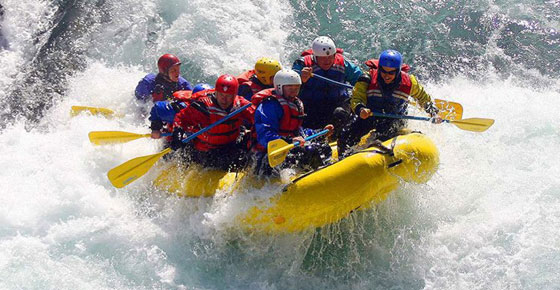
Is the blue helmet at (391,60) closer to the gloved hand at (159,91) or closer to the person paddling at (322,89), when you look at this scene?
the person paddling at (322,89)

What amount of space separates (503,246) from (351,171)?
78.0 inches

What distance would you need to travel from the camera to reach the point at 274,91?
5.86 m

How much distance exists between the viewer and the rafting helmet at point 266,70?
6836 millimetres

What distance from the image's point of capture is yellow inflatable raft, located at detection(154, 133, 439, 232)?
18.1 feet

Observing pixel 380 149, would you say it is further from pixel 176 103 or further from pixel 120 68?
pixel 120 68

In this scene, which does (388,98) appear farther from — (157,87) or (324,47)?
(157,87)

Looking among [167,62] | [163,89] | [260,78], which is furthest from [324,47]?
[163,89]

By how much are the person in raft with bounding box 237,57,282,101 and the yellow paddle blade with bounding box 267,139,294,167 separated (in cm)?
171

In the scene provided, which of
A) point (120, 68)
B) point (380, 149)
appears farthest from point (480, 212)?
Answer: point (120, 68)

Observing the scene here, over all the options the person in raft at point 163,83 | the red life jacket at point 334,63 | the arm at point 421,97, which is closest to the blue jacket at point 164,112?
the person in raft at point 163,83

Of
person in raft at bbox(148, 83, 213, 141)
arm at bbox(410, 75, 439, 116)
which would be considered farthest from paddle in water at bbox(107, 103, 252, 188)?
arm at bbox(410, 75, 439, 116)

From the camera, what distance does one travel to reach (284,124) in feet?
19.0

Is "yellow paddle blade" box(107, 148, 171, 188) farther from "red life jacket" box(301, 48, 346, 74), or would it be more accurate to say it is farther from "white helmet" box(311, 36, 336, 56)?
"white helmet" box(311, 36, 336, 56)

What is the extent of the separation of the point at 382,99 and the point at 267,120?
57.2 inches
